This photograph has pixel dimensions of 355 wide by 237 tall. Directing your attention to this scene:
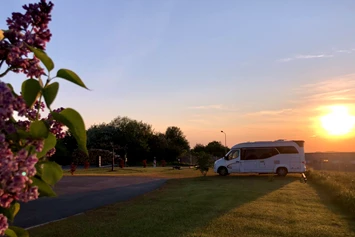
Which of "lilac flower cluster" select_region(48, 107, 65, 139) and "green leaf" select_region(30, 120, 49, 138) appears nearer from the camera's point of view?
"green leaf" select_region(30, 120, 49, 138)

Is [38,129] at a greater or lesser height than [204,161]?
lesser

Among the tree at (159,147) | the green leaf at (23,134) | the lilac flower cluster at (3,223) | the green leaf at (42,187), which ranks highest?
the tree at (159,147)

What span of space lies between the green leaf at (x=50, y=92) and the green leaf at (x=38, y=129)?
87mm

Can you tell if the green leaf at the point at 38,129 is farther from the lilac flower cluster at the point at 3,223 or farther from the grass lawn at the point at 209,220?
the grass lawn at the point at 209,220

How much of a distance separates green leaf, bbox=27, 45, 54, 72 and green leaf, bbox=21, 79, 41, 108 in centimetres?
9

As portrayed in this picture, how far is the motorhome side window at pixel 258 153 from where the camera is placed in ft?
96.0

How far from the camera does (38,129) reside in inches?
65.9

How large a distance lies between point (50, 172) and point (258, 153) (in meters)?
28.5

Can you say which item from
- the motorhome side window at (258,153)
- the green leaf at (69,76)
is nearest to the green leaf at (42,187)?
the green leaf at (69,76)

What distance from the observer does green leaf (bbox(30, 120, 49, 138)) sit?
65.2 inches

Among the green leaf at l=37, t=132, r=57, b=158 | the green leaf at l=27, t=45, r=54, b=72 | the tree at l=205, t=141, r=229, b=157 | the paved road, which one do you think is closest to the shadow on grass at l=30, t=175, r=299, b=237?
the paved road

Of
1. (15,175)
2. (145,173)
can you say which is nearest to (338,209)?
(15,175)

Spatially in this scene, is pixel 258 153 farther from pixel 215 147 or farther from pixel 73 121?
pixel 215 147

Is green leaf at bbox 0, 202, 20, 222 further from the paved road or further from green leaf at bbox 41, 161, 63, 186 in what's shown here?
the paved road
